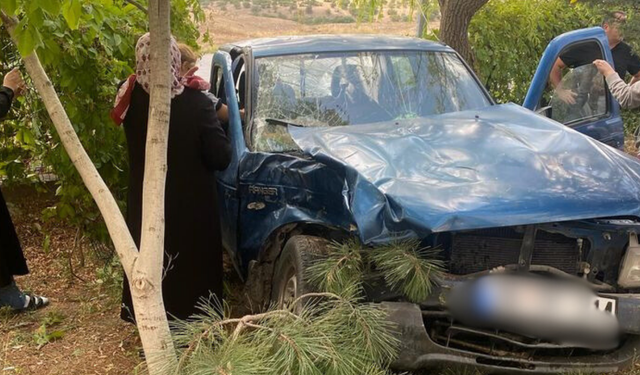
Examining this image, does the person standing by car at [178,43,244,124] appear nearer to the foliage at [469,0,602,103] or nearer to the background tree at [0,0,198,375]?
the background tree at [0,0,198,375]

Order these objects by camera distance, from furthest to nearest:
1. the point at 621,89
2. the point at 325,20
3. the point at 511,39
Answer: the point at 325,20 < the point at 511,39 < the point at 621,89

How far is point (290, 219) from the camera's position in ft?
13.1

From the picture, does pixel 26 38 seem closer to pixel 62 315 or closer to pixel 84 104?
pixel 84 104

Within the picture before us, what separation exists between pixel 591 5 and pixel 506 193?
2.84 meters

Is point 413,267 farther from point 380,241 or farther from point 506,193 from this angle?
point 506,193

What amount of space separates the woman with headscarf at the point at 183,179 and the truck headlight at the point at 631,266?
2.03 metres

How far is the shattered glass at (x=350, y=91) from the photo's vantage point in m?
4.55

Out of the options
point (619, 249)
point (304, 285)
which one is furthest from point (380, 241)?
point (619, 249)

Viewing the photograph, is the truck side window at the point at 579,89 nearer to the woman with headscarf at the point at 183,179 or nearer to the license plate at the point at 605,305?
the license plate at the point at 605,305

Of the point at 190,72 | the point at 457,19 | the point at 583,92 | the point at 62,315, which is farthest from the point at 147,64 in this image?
the point at 457,19

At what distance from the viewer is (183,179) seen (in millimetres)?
4031

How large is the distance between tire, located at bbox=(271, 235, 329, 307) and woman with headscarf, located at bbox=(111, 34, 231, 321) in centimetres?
37

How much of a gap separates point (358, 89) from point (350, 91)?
0.06 m

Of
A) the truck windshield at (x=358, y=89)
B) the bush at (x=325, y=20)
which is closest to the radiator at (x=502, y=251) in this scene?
the truck windshield at (x=358, y=89)
